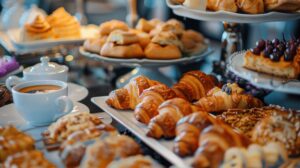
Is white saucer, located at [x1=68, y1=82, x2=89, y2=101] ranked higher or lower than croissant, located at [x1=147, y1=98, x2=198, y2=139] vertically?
lower

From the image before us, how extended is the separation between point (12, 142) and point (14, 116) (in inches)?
11.6

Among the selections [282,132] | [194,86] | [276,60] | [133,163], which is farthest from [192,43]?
[133,163]

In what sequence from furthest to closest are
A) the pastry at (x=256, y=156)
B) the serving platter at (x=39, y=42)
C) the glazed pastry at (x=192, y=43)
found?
the serving platter at (x=39, y=42), the glazed pastry at (x=192, y=43), the pastry at (x=256, y=156)

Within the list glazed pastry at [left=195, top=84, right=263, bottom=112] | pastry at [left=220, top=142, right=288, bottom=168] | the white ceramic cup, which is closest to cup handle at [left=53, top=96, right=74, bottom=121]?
the white ceramic cup

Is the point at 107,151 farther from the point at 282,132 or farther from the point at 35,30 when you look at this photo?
the point at 35,30

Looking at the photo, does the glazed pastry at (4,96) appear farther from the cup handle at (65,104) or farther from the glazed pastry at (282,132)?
the glazed pastry at (282,132)

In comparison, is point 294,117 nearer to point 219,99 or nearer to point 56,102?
point 219,99

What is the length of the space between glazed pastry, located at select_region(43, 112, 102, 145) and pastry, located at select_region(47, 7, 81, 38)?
96 cm

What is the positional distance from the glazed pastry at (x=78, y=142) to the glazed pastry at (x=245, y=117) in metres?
0.29

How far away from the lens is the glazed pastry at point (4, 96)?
1.28 m

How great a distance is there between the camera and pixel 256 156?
82 centimetres

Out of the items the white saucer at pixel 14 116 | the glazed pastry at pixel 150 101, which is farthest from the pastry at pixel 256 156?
the white saucer at pixel 14 116

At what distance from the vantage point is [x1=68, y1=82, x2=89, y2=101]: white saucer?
1.34 m

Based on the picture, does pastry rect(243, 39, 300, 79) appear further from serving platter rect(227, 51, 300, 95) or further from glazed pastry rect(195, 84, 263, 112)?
glazed pastry rect(195, 84, 263, 112)
